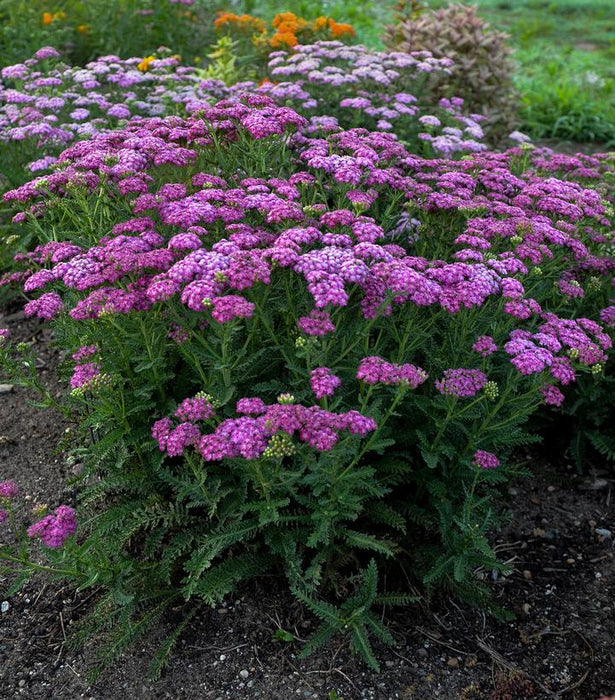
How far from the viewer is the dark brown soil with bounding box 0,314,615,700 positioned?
317 cm

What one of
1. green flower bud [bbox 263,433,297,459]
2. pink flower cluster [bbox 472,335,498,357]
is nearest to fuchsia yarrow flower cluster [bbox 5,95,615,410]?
pink flower cluster [bbox 472,335,498,357]

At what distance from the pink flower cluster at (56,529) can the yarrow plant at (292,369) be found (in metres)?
0.26

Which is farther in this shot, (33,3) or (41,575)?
(33,3)

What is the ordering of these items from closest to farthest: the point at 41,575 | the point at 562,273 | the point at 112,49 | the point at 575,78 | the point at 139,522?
1. the point at 139,522
2. the point at 41,575
3. the point at 562,273
4. the point at 112,49
5. the point at 575,78

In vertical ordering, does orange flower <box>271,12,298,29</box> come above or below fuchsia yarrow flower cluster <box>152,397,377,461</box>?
above

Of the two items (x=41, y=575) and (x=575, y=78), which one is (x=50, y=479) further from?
(x=575, y=78)

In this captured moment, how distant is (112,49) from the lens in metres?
9.14

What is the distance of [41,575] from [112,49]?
7.78 m

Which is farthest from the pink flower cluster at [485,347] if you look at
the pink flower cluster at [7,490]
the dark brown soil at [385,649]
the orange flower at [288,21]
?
the orange flower at [288,21]

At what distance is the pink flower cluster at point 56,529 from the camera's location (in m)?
2.84

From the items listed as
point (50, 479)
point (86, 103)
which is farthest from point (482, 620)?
point (86, 103)

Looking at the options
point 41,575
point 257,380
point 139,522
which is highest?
point 257,380

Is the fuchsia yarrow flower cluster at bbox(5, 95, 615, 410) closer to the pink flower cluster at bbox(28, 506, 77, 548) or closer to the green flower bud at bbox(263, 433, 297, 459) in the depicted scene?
the green flower bud at bbox(263, 433, 297, 459)

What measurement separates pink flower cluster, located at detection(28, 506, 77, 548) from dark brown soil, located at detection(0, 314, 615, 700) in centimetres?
84
